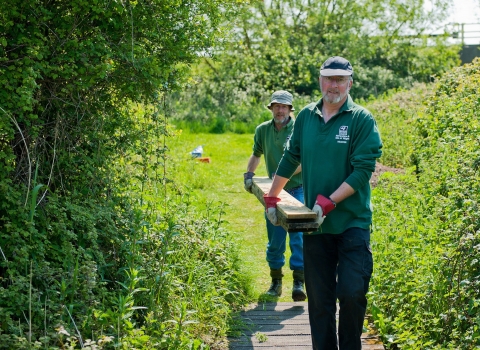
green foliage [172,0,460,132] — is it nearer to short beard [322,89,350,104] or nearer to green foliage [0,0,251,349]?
green foliage [0,0,251,349]

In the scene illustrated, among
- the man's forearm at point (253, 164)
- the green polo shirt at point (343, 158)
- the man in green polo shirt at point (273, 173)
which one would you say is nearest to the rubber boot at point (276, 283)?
the man in green polo shirt at point (273, 173)

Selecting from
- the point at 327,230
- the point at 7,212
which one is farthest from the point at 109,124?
the point at 327,230

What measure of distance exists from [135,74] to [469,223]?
3.03 m

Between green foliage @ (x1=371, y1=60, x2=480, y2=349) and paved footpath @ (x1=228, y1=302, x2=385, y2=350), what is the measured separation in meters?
0.39

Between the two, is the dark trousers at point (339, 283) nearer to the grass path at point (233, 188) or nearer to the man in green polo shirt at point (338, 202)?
the man in green polo shirt at point (338, 202)

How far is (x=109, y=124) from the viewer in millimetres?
6273

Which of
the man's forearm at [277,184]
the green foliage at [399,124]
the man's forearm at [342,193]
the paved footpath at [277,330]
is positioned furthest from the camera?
the green foliage at [399,124]

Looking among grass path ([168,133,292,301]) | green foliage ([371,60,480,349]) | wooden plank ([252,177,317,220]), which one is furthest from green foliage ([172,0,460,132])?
wooden plank ([252,177,317,220])

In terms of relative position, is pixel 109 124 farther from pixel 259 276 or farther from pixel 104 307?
pixel 259 276

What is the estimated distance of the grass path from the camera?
816cm

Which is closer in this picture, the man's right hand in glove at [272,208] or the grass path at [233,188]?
the man's right hand in glove at [272,208]

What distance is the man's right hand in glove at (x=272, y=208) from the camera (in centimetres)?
534

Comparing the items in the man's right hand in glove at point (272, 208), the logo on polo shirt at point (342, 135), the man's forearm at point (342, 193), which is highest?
the logo on polo shirt at point (342, 135)

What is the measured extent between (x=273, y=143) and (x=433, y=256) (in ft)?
6.35
